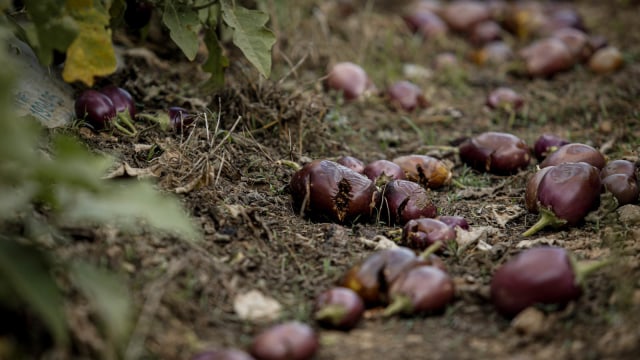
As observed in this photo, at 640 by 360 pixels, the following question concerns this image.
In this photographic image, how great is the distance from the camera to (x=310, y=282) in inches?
77.4

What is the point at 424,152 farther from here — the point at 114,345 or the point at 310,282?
the point at 114,345

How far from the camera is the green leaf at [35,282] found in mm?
1422

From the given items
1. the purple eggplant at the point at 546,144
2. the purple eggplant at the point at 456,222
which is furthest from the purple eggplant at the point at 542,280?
the purple eggplant at the point at 546,144

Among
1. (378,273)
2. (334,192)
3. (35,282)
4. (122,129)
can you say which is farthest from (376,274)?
(122,129)

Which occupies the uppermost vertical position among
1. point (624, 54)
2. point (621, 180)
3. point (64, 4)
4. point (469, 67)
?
point (64, 4)

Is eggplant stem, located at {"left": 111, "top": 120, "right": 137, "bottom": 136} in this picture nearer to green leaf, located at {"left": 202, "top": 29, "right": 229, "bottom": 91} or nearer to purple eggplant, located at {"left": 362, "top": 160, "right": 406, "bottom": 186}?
green leaf, located at {"left": 202, "top": 29, "right": 229, "bottom": 91}

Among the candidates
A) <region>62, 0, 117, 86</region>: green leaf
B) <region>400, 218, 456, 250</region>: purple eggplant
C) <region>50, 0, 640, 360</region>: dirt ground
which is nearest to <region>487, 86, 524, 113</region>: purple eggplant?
<region>50, 0, 640, 360</region>: dirt ground

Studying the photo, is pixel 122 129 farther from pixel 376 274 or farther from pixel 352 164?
pixel 376 274

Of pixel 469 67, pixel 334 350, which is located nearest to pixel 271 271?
pixel 334 350

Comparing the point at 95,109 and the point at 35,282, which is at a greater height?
the point at 35,282

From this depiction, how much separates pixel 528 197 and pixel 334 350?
1.10m

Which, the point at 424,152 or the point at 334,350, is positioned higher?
the point at 334,350

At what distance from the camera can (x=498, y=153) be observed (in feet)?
9.41

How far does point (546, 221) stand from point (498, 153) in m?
0.66
